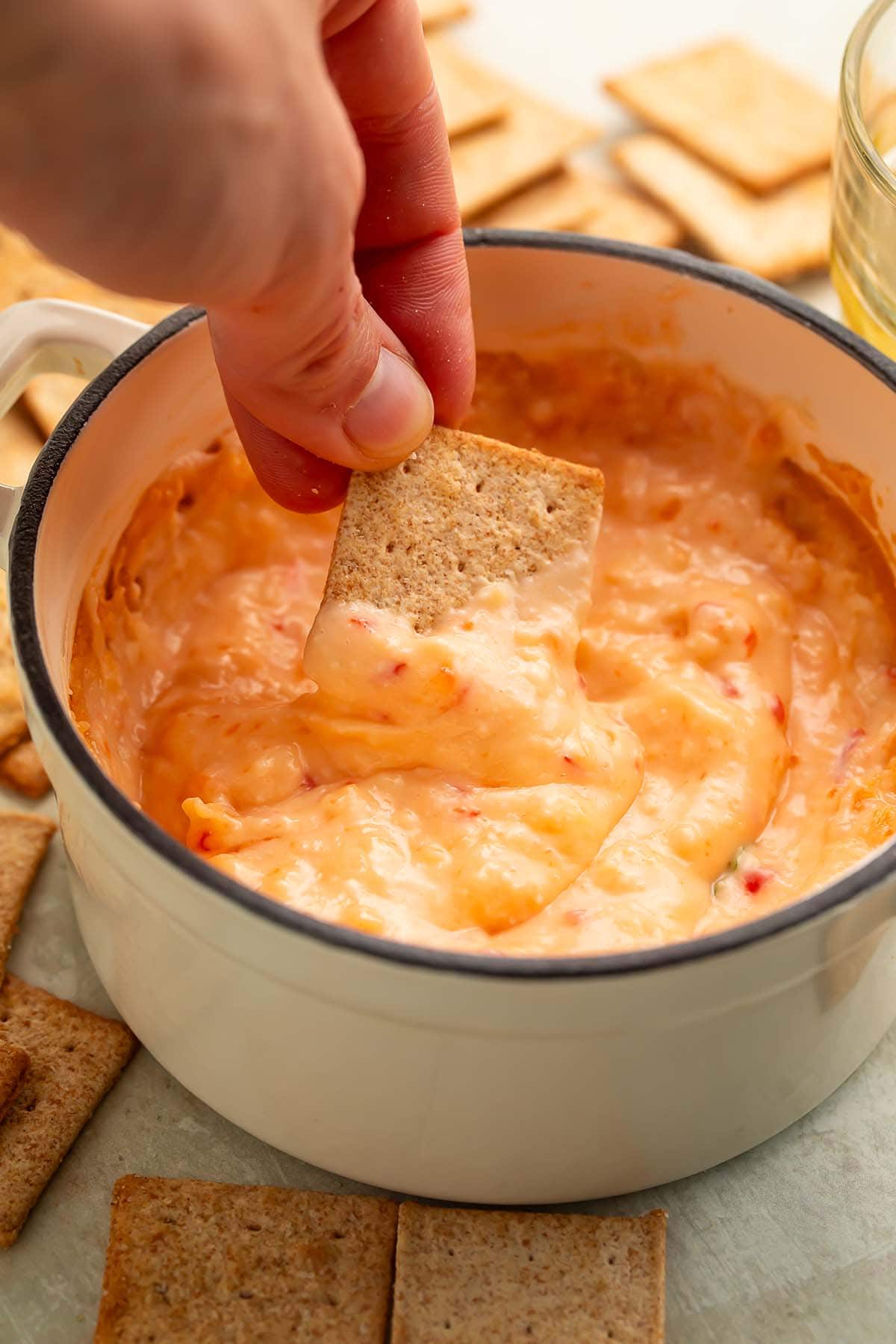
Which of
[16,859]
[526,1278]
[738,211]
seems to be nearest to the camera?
[526,1278]

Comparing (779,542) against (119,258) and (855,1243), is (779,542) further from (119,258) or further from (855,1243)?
(119,258)

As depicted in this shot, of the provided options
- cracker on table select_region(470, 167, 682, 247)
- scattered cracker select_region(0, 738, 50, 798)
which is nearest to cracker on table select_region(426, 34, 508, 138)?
cracker on table select_region(470, 167, 682, 247)

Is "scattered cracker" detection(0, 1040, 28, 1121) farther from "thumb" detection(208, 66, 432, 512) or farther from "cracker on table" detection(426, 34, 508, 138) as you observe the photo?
"cracker on table" detection(426, 34, 508, 138)

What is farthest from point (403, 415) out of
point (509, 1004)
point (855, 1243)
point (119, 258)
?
point (855, 1243)

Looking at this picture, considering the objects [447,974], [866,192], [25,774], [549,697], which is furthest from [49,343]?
[866,192]

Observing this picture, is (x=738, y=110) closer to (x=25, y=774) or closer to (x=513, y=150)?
(x=513, y=150)
